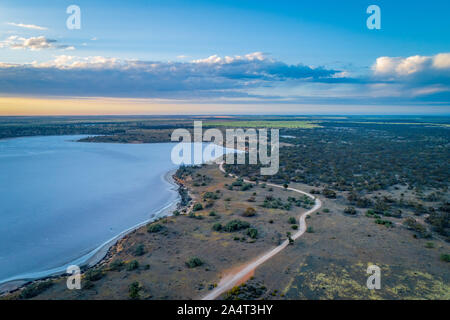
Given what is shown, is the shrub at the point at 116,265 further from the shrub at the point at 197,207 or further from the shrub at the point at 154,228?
the shrub at the point at 197,207

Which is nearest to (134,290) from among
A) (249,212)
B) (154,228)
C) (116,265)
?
(116,265)

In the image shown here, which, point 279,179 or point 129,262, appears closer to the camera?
point 129,262

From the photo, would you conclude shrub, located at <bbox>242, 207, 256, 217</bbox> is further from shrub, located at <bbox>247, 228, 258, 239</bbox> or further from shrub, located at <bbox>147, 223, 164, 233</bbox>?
shrub, located at <bbox>147, 223, 164, 233</bbox>

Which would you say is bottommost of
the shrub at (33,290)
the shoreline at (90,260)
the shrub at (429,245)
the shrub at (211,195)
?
the shoreline at (90,260)

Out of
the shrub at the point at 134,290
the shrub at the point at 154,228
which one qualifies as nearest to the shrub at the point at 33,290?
the shrub at the point at 134,290

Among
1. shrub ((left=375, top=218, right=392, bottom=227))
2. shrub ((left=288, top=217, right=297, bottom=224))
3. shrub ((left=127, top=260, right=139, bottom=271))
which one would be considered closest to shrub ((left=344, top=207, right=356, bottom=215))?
shrub ((left=375, top=218, right=392, bottom=227))
